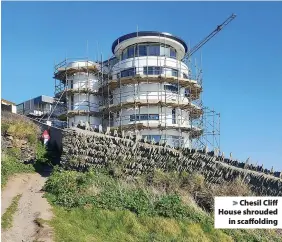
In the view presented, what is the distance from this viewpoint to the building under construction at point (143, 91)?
35.0 meters

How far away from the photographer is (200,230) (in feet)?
40.3

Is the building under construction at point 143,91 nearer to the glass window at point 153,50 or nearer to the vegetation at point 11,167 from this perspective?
the glass window at point 153,50

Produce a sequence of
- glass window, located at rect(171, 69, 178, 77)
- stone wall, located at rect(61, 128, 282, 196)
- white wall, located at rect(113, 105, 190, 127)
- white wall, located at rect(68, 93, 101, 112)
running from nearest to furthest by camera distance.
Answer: stone wall, located at rect(61, 128, 282, 196), white wall, located at rect(113, 105, 190, 127), glass window, located at rect(171, 69, 178, 77), white wall, located at rect(68, 93, 101, 112)

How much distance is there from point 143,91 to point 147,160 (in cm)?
1904

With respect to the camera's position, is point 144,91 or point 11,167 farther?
point 144,91

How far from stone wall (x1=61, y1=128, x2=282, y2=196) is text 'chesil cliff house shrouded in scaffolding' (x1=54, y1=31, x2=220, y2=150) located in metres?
15.9

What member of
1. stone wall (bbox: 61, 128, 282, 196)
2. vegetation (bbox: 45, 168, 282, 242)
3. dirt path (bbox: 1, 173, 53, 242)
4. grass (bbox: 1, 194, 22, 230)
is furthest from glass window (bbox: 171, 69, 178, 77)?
grass (bbox: 1, 194, 22, 230)

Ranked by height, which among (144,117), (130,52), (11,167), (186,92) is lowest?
(11,167)

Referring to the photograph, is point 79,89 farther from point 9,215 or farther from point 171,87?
point 9,215

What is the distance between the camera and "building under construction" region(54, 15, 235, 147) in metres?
35.0

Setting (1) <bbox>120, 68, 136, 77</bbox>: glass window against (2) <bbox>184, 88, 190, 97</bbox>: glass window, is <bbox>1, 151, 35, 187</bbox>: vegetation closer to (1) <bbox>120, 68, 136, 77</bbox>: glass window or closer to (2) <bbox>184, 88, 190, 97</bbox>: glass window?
(1) <bbox>120, 68, 136, 77</bbox>: glass window

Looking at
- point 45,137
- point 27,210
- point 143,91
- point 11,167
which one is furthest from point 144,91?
point 27,210

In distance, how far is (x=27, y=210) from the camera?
41.5 ft

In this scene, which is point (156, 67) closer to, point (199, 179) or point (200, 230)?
point (199, 179)
